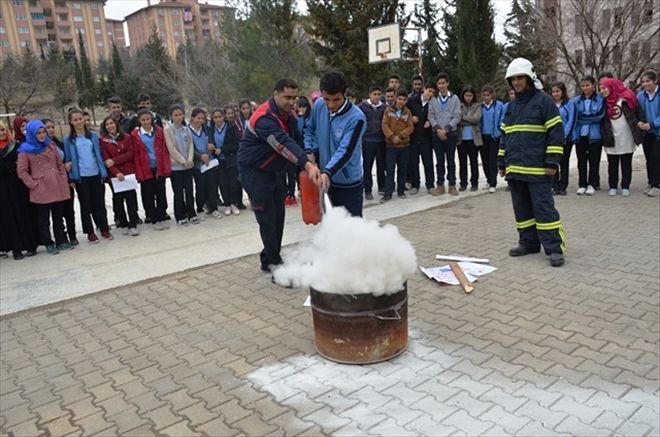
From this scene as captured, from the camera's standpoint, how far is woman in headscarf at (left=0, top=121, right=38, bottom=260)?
7207mm

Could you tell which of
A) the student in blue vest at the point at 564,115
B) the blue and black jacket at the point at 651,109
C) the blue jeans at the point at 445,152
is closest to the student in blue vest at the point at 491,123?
the blue jeans at the point at 445,152

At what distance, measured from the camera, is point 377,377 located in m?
3.76

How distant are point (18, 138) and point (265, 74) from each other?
95.3 feet

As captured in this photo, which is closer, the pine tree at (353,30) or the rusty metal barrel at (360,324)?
the rusty metal barrel at (360,324)

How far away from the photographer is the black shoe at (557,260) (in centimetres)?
591

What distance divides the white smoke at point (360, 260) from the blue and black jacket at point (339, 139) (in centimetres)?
108

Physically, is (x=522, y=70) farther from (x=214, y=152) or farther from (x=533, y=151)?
(x=214, y=152)

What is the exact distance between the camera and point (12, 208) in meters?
7.29

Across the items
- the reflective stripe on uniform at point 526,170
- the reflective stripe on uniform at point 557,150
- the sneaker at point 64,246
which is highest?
the reflective stripe on uniform at point 557,150

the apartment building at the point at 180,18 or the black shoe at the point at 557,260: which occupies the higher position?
the apartment building at the point at 180,18

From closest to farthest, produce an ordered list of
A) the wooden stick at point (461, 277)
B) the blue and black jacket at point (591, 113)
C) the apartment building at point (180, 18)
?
the wooden stick at point (461, 277) < the blue and black jacket at point (591, 113) < the apartment building at point (180, 18)

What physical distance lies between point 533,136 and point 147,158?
5.54 metres

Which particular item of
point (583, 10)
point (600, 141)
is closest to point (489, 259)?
point (600, 141)

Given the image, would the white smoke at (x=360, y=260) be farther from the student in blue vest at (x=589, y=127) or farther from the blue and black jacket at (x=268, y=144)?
the student in blue vest at (x=589, y=127)
